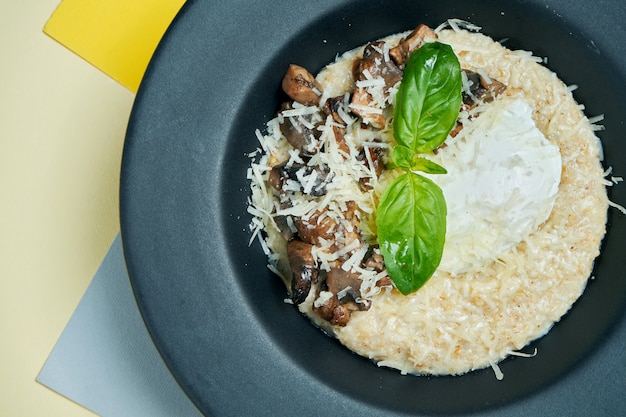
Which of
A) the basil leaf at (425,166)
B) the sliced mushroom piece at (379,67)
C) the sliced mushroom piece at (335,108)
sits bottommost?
the sliced mushroom piece at (335,108)

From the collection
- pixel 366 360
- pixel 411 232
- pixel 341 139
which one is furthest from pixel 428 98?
pixel 366 360

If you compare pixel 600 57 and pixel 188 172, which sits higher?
pixel 600 57

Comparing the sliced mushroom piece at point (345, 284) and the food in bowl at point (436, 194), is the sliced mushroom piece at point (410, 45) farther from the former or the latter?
the sliced mushroom piece at point (345, 284)

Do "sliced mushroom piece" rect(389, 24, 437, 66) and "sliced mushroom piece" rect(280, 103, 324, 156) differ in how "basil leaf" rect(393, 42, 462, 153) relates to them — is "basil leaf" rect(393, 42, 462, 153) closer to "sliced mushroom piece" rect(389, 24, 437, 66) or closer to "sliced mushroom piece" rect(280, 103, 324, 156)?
"sliced mushroom piece" rect(389, 24, 437, 66)

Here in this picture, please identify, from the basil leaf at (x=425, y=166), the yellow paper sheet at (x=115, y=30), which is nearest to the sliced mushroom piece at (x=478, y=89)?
the basil leaf at (x=425, y=166)

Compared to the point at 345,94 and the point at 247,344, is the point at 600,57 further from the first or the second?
the point at 247,344

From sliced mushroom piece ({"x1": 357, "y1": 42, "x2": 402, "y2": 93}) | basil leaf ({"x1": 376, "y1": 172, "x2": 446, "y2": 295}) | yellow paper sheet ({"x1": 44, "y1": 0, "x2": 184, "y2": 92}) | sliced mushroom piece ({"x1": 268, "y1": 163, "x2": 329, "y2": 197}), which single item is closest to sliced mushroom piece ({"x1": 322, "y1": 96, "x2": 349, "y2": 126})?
sliced mushroom piece ({"x1": 357, "y1": 42, "x2": 402, "y2": 93})

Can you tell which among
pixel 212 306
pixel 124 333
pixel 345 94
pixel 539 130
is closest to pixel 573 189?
pixel 539 130
